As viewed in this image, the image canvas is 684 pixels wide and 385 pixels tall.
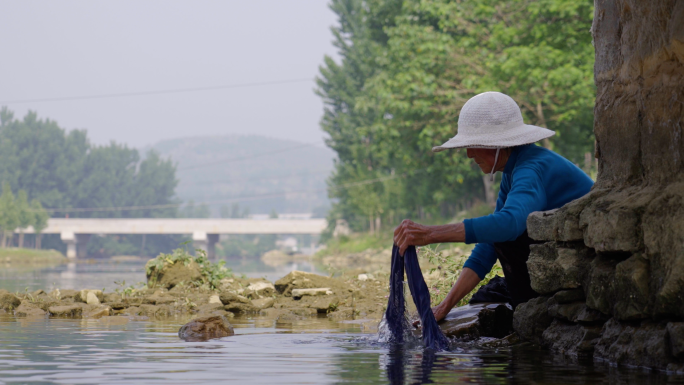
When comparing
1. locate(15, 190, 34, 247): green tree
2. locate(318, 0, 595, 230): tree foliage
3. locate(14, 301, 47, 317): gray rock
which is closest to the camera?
locate(14, 301, 47, 317): gray rock

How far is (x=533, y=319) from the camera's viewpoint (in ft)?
16.1

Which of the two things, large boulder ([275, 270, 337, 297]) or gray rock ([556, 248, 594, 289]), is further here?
large boulder ([275, 270, 337, 297])

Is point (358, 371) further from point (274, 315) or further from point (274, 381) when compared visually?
point (274, 315)

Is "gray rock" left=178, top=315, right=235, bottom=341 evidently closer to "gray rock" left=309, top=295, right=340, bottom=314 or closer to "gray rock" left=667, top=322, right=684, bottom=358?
"gray rock" left=309, top=295, right=340, bottom=314

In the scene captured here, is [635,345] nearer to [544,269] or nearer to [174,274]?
[544,269]

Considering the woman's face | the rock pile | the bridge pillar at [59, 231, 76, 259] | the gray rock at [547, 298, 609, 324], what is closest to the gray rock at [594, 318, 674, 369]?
the rock pile

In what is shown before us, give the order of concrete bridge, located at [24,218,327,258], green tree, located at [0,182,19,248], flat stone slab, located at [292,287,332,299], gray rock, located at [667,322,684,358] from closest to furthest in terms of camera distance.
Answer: gray rock, located at [667,322,684,358]
flat stone slab, located at [292,287,332,299]
green tree, located at [0,182,19,248]
concrete bridge, located at [24,218,327,258]

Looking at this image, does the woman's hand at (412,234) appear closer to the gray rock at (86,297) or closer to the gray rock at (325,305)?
the gray rock at (325,305)

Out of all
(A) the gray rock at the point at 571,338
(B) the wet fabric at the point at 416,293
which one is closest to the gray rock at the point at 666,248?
(A) the gray rock at the point at 571,338

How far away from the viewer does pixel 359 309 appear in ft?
29.0

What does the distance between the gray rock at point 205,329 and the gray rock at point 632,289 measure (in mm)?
2954

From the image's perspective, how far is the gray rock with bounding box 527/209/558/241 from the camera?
461 cm

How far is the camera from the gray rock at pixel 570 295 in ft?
14.9

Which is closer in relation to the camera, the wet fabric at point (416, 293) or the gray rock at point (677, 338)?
the gray rock at point (677, 338)
